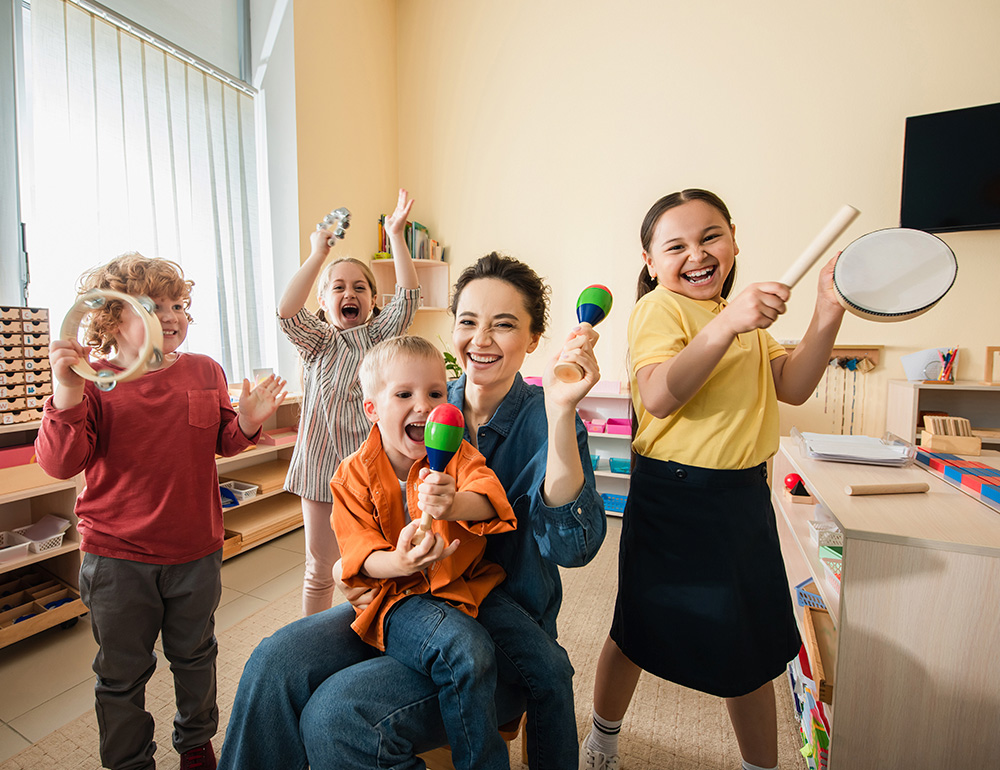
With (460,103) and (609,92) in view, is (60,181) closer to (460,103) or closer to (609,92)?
(460,103)

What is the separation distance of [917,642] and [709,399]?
0.62m

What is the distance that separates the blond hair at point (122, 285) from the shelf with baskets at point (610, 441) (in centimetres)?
253

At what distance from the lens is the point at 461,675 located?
874 millimetres

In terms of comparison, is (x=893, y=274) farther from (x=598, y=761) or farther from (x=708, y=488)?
(x=598, y=761)

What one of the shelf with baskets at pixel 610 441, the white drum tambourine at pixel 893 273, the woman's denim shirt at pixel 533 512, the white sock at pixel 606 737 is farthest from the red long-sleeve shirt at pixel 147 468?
the shelf with baskets at pixel 610 441

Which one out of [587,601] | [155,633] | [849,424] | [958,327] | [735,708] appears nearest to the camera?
[735,708]

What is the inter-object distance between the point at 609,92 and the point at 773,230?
56.5 inches

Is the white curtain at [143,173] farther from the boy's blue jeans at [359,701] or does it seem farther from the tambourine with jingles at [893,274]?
the tambourine with jingles at [893,274]

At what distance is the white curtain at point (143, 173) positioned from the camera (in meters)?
2.36

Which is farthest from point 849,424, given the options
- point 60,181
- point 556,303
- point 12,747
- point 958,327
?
point 60,181

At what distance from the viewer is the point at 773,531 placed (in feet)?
3.88

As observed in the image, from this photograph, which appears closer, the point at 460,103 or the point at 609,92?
the point at 609,92

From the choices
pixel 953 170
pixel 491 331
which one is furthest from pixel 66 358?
pixel 953 170

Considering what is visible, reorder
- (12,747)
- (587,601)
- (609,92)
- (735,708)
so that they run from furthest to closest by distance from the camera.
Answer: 1. (609,92)
2. (587,601)
3. (12,747)
4. (735,708)
